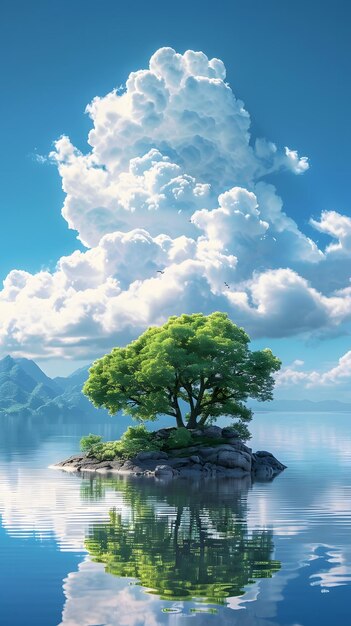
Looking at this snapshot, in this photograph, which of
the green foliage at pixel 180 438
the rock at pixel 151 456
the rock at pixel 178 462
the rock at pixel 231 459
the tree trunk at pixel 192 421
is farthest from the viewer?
the tree trunk at pixel 192 421

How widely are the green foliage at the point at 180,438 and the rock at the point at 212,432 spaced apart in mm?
3442

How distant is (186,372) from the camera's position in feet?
214

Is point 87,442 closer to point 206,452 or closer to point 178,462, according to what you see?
point 178,462

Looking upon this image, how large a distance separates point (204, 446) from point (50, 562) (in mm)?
40638

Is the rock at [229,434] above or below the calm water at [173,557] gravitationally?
above

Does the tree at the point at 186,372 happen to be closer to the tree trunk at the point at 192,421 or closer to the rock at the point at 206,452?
the tree trunk at the point at 192,421

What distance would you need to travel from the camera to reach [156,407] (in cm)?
6606

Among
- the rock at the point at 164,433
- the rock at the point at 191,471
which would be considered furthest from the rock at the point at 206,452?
the rock at the point at 164,433

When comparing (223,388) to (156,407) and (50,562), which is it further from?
(50,562)

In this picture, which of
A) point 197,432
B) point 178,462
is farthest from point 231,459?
point 197,432

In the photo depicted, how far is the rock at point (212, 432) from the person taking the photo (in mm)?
65344

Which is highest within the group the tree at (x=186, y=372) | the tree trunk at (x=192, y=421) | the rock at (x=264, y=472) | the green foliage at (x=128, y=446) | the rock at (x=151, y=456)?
the tree at (x=186, y=372)

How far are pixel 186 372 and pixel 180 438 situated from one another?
6.45m

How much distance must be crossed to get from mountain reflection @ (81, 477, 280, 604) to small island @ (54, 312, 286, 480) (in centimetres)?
1905
